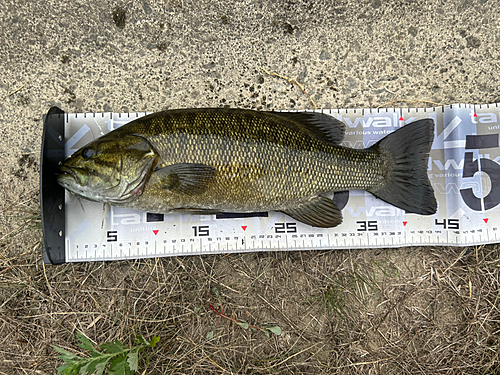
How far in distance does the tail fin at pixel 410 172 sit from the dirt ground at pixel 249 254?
0.48 m

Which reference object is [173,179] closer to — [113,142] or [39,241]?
[113,142]

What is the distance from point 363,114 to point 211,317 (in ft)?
7.81

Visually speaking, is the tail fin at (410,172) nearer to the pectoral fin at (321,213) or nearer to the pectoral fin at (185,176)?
the pectoral fin at (321,213)

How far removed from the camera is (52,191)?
2748 mm

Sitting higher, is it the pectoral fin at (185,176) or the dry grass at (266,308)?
the pectoral fin at (185,176)

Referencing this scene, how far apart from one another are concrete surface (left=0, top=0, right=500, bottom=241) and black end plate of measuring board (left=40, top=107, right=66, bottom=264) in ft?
1.06

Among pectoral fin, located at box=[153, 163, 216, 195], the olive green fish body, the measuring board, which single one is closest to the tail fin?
the olive green fish body

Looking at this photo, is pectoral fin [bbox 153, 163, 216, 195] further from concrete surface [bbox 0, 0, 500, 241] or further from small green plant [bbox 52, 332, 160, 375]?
small green plant [bbox 52, 332, 160, 375]

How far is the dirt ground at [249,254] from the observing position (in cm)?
293

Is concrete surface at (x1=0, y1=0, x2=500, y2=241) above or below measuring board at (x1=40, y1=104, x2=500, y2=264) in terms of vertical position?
above

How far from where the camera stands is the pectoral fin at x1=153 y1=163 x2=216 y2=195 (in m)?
2.47

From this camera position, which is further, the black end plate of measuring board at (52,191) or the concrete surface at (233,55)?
the concrete surface at (233,55)

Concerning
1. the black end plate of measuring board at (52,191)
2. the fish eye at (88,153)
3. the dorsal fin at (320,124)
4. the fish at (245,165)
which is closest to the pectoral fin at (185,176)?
the fish at (245,165)

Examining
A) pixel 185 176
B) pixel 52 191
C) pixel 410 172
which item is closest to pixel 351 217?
pixel 410 172
